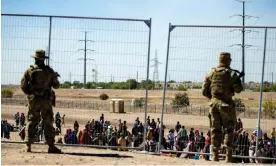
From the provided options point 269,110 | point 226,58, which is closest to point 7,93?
point 226,58

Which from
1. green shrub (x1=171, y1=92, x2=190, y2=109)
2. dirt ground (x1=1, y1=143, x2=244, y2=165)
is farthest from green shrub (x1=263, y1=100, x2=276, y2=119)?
dirt ground (x1=1, y1=143, x2=244, y2=165)

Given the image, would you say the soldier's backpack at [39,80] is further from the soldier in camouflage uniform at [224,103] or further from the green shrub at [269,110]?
the green shrub at [269,110]

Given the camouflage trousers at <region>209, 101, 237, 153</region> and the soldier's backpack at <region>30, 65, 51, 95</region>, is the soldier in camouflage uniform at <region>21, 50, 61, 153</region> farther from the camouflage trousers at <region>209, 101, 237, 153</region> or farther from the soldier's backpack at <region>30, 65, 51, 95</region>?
the camouflage trousers at <region>209, 101, 237, 153</region>

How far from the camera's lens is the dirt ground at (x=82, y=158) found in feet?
27.2

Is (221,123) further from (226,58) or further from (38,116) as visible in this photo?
(38,116)

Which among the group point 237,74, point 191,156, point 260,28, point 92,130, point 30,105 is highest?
point 260,28

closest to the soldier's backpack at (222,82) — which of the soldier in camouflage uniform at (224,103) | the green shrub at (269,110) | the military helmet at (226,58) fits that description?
the soldier in camouflage uniform at (224,103)

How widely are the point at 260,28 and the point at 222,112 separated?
2167 mm

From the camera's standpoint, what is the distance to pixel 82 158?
880 cm

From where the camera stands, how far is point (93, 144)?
10.6 metres

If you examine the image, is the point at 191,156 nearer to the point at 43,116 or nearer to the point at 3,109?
the point at 43,116

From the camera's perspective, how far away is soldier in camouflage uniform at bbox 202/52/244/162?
8.80 m

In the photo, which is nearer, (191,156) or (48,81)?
(48,81)

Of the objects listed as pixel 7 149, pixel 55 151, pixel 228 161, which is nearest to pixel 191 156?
pixel 228 161
